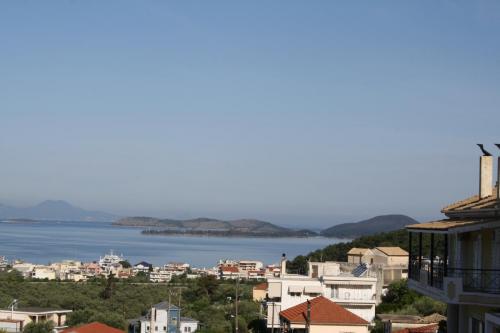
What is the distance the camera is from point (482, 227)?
12.3 m

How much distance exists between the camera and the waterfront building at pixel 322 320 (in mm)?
32188

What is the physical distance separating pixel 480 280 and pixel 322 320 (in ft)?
70.4

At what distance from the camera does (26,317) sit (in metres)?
47.0

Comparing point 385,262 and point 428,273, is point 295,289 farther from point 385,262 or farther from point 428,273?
point 428,273

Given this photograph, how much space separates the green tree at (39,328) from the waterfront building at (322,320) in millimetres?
14296

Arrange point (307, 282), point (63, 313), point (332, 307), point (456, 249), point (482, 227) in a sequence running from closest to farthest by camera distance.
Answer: point (482, 227), point (456, 249), point (332, 307), point (307, 282), point (63, 313)

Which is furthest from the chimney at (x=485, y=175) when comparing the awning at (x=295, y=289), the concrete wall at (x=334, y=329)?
the awning at (x=295, y=289)

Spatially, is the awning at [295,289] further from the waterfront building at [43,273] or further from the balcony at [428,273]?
the waterfront building at [43,273]

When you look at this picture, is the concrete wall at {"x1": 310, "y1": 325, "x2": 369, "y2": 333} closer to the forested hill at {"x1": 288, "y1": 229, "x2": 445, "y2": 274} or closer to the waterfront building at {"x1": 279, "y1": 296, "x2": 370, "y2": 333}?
the waterfront building at {"x1": 279, "y1": 296, "x2": 370, "y2": 333}

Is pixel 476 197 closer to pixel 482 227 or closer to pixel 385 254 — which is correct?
pixel 482 227

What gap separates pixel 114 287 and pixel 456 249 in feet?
203

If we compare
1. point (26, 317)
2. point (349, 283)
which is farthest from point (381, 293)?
point (26, 317)

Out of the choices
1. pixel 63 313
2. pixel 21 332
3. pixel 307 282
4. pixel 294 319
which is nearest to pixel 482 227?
pixel 294 319

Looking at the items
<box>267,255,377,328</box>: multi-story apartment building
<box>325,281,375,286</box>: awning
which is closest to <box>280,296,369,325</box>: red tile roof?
<box>267,255,377,328</box>: multi-story apartment building
